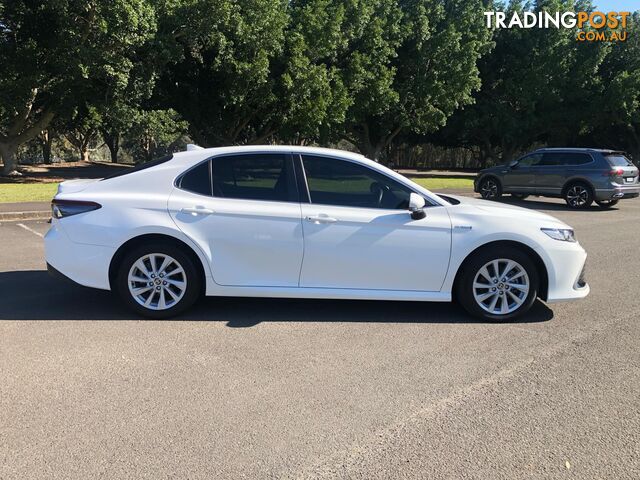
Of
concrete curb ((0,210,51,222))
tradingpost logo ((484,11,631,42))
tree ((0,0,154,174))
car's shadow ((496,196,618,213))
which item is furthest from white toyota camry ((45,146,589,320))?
tradingpost logo ((484,11,631,42))

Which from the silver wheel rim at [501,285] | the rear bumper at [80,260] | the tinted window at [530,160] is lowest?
the silver wheel rim at [501,285]

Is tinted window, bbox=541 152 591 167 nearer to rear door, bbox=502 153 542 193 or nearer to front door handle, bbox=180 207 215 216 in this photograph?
rear door, bbox=502 153 542 193

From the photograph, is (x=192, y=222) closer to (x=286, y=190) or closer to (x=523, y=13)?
(x=286, y=190)

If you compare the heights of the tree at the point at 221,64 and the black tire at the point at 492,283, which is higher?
the tree at the point at 221,64

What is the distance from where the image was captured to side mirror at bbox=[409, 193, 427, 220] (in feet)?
16.1

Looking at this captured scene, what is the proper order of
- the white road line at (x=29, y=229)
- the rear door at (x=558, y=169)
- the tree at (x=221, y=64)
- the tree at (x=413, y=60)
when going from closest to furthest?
1. the white road line at (x=29, y=229)
2. the rear door at (x=558, y=169)
3. the tree at (x=221, y=64)
4. the tree at (x=413, y=60)

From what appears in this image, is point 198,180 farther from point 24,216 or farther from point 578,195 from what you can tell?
point 578,195

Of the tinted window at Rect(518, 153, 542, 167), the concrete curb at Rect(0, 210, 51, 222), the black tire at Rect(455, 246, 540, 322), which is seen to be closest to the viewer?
the black tire at Rect(455, 246, 540, 322)

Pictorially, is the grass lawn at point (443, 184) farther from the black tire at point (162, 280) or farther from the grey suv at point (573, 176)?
→ the black tire at point (162, 280)

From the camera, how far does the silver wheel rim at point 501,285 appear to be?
506 cm

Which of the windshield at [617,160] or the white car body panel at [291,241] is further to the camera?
the windshield at [617,160]

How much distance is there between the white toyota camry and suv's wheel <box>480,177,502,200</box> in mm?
12767

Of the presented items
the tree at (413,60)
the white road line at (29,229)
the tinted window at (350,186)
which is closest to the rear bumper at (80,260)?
the tinted window at (350,186)

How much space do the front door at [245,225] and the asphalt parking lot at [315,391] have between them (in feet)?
1.59
